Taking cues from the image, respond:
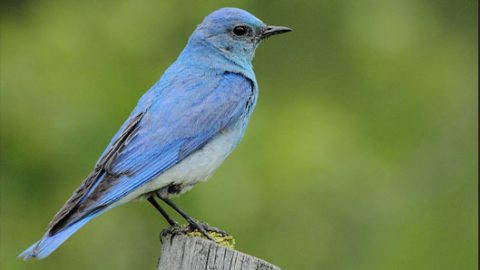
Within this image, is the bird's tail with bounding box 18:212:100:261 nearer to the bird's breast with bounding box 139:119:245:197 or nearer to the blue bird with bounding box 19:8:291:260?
the blue bird with bounding box 19:8:291:260

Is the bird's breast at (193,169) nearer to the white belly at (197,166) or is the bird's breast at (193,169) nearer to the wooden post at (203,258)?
the white belly at (197,166)

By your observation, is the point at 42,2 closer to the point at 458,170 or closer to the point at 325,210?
the point at 325,210

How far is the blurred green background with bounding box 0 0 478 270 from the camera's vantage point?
930 centimetres

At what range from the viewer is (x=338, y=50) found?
11.0 metres

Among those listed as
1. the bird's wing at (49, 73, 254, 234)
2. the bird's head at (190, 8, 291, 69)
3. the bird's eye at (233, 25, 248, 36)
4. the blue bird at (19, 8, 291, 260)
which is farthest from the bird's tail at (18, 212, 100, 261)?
the bird's eye at (233, 25, 248, 36)

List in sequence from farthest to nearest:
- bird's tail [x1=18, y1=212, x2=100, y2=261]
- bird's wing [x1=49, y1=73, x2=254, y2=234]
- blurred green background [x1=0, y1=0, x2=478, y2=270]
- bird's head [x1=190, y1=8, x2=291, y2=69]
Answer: blurred green background [x1=0, y1=0, x2=478, y2=270], bird's head [x1=190, y1=8, x2=291, y2=69], bird's wing [x1=49, y1=73, x2=254, y2=234], bird's tail [x1=18, y1=212, x2=100, y2=261]

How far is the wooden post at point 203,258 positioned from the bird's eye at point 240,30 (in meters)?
2.49

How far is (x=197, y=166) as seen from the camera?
8.10 metres

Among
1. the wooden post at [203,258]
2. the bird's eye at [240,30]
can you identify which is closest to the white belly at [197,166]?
the bird's eye at [240,30]

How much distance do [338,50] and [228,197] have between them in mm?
2352

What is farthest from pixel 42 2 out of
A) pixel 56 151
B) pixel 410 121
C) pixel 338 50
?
pixel 410 121

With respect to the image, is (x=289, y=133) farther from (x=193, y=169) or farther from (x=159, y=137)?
(x=159, y=137)

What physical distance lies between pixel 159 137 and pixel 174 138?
99 millimetres

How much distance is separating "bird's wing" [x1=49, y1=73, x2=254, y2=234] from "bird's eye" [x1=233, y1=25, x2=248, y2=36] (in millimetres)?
602
